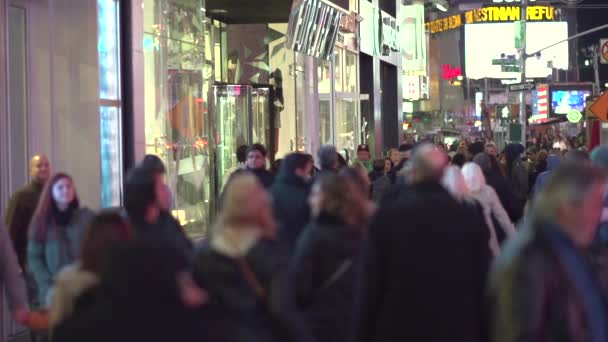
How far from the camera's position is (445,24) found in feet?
356

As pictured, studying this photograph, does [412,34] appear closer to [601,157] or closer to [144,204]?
[601,157]

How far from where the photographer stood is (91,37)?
14.6 meters

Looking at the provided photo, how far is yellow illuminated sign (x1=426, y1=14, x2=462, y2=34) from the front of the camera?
344 ft

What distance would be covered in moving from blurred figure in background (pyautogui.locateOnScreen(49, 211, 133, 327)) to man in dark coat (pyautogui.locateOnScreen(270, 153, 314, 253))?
4.27 metres

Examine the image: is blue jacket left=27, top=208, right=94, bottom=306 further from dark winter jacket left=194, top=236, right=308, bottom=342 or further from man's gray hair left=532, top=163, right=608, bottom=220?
man's gray hair left=532, top=163, right=608, bottom=220

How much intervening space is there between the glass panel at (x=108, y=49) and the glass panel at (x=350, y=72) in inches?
646

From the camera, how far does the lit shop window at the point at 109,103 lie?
15.1 m

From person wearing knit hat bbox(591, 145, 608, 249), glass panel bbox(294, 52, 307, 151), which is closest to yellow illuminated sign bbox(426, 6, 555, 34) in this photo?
glass panel bbox(294, 52, 307, 151)

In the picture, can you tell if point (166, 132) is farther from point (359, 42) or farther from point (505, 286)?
point (359, 42)

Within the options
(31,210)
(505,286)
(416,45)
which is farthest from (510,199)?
(416,45)

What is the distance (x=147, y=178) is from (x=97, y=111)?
7.28 m

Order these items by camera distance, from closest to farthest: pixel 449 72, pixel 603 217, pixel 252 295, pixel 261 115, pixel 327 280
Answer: pixel 252 295 → pixel 327 280 → pixel 603 217 → pixel 261 115 → pixel 449 72

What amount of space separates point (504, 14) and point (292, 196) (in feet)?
302

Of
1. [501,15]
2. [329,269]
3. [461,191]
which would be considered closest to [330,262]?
[329,269]
